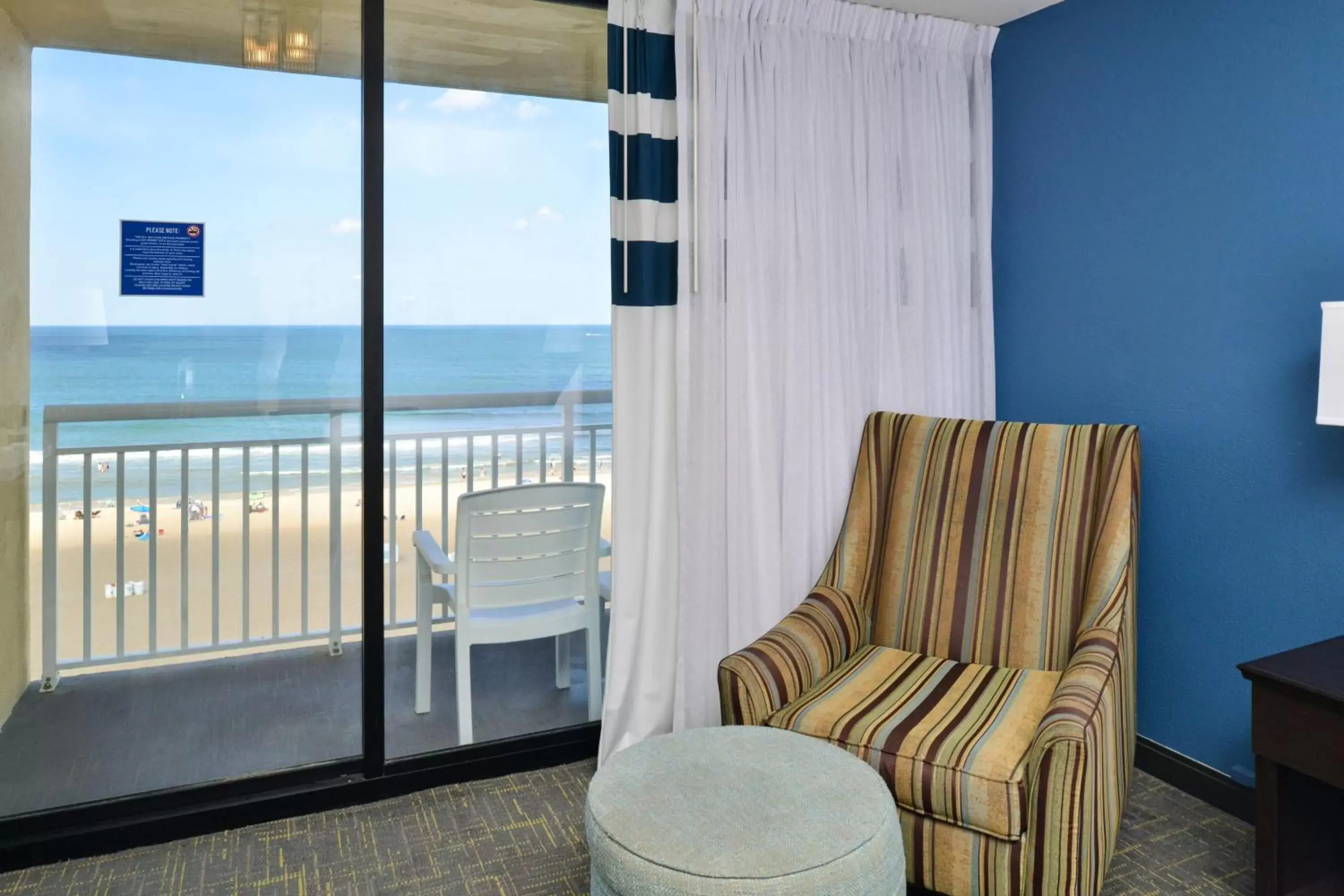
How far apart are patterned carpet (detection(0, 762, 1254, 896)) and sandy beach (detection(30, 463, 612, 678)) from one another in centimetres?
48

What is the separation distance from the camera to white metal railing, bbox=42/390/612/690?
2303 mm

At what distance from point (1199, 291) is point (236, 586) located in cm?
265

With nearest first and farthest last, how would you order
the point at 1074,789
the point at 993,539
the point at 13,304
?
the point at 1074,789, the point at 13,304, the point at 993,539

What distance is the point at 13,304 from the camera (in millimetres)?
2197

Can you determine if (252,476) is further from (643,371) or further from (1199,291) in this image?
(1199,291)

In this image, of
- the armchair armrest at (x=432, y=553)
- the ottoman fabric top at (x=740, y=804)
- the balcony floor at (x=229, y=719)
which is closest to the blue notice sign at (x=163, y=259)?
the armchair armrest at (x=432, y=553)

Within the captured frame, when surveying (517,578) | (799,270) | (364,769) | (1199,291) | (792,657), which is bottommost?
(364,769)

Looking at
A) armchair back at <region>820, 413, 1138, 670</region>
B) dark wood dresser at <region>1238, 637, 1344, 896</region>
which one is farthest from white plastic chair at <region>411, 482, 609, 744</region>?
dark wood dresser at <region>1238, 637, 1344, 896</region>

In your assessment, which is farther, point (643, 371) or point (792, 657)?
point (643, 371)

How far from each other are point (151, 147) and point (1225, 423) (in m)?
2.77

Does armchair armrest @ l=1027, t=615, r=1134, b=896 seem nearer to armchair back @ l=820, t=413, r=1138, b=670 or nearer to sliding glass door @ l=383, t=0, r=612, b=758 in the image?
armchair back @ l=820, t=413, r=1138, b=670

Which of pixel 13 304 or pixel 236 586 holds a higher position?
pixel 13 304

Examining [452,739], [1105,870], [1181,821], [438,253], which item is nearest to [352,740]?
[452,739]

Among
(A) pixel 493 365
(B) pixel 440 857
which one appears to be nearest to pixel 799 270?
(A) pixel 493 365
